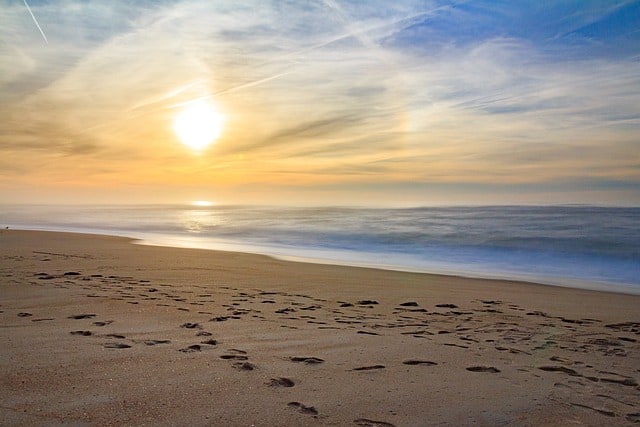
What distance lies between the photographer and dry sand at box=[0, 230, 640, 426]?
10.8 ft

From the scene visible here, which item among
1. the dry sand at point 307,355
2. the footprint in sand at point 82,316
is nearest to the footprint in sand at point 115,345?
the dry sand at point 307,355

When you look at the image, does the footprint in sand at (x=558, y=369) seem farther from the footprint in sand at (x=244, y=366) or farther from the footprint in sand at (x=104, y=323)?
the footprint in sand at (x=104, y=323)

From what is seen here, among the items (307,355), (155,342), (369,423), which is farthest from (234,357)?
(369,423)

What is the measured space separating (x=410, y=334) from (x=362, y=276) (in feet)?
16.1

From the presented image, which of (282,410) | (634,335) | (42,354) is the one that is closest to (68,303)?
(42,354)

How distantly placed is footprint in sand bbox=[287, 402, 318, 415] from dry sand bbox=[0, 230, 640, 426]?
37 millimetres

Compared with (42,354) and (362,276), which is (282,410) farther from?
(362,276)

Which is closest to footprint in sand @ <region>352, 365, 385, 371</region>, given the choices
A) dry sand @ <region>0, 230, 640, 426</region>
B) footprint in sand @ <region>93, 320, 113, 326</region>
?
dry sand @ <region>0, 230, 640, 426</region>

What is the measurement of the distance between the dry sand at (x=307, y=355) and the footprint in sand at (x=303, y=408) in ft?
0.12

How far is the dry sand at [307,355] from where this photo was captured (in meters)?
3.30

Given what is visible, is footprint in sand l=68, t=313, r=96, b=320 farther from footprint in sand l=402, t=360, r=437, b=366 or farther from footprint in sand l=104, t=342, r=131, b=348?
footprint in sand l=402, t=360, r=437, b=366

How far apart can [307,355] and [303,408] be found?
1.19m

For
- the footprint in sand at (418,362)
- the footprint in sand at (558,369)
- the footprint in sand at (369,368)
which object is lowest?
the footprint in sand at (369,368)

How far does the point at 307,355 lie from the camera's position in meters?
4.51
